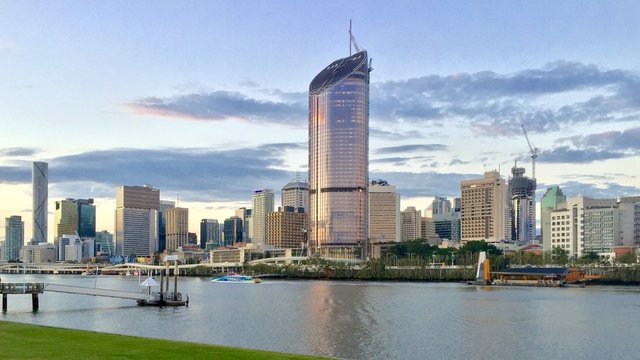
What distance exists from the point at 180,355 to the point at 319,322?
44.1 meters

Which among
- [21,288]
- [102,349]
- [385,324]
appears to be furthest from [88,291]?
[102,349]

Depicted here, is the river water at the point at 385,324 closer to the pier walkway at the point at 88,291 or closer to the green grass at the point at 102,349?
the pier walkway at the point at 88,291

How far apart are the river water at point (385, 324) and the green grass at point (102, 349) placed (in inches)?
651

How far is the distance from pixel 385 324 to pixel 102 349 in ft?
144

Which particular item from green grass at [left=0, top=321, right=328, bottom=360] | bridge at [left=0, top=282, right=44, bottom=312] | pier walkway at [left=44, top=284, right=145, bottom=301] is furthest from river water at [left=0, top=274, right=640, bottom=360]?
green grass at [left=0, top=321, right=328, bottom=360]

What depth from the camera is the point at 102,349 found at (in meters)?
38.7

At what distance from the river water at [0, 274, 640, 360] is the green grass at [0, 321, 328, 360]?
1655 cm

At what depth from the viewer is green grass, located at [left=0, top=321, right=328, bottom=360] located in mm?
36219

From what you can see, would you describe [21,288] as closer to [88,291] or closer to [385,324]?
[88,291]

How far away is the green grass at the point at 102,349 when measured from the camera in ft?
119

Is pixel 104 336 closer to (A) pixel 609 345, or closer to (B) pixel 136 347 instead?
(B) pixel 136 347

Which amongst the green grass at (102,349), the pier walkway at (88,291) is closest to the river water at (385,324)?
the pier walkway at (88,291)

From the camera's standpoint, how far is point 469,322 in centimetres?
8056

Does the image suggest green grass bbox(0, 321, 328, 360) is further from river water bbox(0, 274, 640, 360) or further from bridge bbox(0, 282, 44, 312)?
bridge bbox(0, 282, 44, 312)
